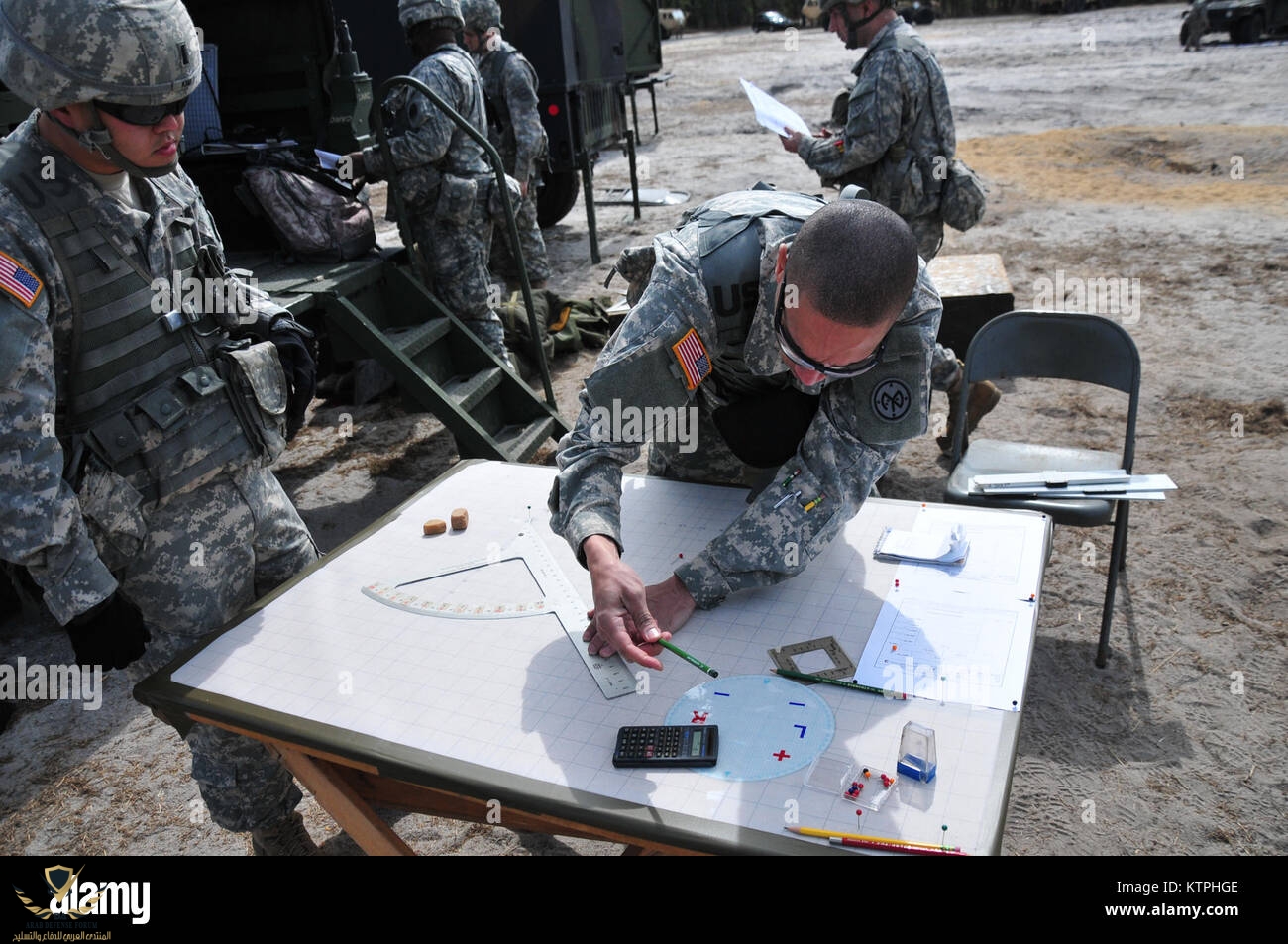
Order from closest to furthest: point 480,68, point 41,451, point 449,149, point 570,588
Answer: point 41,451
point 570,588
point 449,149
point 480,68

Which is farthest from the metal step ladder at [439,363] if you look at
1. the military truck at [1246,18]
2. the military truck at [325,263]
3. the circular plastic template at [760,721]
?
the military truck at [1246,18]

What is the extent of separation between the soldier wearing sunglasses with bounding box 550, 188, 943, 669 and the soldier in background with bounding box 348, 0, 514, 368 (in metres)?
2.77

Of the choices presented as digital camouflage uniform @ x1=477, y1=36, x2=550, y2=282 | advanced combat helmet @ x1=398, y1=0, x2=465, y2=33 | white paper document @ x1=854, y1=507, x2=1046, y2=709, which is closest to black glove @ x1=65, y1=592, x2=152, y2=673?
white paper document @ x1=854, y1=507, x2=1046, y2=709

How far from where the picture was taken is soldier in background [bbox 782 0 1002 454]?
13.6 ft

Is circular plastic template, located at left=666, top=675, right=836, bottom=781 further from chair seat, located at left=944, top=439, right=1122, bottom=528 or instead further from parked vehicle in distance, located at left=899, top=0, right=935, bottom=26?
parked vehicle in distance, located at left=899, top=0, right=935, bottom=26

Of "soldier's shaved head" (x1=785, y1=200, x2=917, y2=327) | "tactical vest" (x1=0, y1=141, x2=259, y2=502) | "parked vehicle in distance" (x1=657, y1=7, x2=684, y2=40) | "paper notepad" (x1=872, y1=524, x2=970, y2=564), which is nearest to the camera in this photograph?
"soldier's shaved head" (x1=785, y1=200, x2=917, y2=327)

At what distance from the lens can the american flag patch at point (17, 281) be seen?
5.56 ft

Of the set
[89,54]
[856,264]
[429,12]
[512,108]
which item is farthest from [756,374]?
[512,108]

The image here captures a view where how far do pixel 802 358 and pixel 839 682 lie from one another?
1.97 ft

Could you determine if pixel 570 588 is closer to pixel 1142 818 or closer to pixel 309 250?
pixel 1142 818

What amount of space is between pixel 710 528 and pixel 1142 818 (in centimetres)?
138

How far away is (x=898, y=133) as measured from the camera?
13.9 ft

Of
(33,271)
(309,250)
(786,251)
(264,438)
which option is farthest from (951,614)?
(309,250)

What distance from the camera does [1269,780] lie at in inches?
98.8
